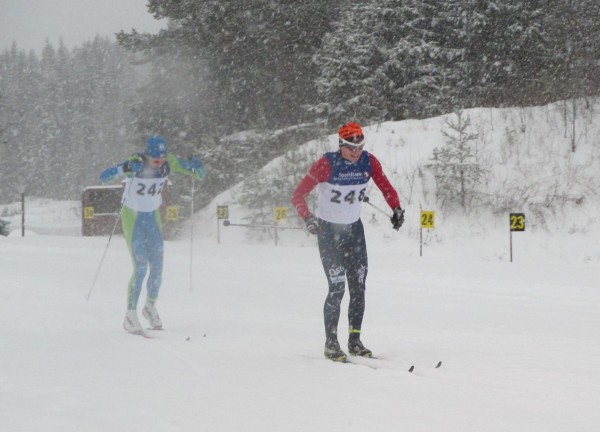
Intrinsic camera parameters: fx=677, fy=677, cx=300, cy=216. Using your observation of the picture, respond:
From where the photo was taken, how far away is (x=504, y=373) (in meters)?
5.64

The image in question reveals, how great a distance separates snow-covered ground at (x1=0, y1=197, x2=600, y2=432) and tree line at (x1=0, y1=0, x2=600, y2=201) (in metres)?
11.2

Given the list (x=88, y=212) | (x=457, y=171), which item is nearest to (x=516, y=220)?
(x=457, y=171)

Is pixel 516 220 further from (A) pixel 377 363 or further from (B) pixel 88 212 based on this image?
(B) pixel 88 212

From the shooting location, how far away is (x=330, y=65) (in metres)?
24.4

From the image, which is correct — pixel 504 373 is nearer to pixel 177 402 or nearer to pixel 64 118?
pixel 177 402

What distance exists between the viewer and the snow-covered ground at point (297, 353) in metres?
4.09

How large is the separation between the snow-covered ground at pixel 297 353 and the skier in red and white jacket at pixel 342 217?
51cm

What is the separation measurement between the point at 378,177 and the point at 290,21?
23595 millimetres

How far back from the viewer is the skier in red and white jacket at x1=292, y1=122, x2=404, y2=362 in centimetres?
640

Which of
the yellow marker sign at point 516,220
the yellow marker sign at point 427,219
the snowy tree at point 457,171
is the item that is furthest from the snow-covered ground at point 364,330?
the yellow marker sign at point 516,220

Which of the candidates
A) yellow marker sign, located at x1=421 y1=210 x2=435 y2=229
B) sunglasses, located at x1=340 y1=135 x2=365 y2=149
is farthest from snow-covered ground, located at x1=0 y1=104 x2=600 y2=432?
sunglasses, located at x1=340 y1=135 x2=365 y2=149

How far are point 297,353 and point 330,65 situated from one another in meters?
19.1

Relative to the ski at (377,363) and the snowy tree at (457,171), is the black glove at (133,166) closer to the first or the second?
the ski at (377,363)

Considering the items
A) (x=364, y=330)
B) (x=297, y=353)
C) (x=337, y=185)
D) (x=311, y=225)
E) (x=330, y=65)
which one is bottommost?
(x=364, y=330)
